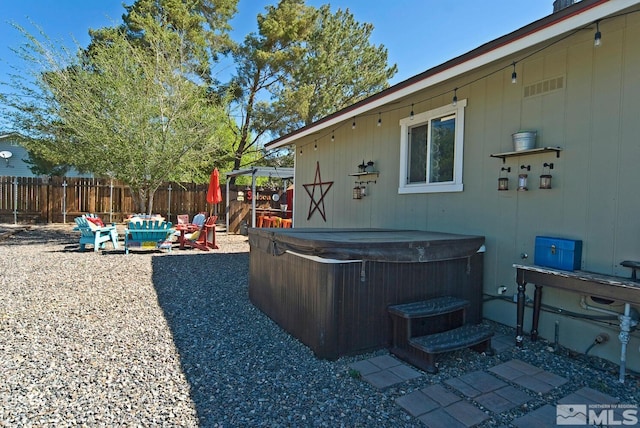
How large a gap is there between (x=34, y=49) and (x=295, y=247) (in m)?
9.89

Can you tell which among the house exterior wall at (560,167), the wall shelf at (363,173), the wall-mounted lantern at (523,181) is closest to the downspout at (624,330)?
the house exterior wall at (560,167)

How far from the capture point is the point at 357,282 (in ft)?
9.71

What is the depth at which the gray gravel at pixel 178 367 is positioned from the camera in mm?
2121

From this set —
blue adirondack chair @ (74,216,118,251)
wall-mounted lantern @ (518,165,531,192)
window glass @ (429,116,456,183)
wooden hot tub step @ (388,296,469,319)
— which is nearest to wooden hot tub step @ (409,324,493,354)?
wooden hot tub step @ (388,296,469,319)

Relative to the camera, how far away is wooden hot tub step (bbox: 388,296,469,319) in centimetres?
292

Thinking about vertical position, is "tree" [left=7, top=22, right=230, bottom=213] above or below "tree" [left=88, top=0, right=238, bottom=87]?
below

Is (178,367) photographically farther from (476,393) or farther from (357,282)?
(476,393)

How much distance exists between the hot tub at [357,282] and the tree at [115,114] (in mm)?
6760

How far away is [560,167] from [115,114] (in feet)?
30.5

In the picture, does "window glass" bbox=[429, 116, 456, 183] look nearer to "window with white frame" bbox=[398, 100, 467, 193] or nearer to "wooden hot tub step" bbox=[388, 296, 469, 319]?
"window with white frame" bbox=[398, 100, 467, 193]

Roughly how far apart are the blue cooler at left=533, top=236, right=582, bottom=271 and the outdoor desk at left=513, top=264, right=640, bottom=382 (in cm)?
11

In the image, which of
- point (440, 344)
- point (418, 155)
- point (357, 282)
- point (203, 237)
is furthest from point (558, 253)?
point (203, 237)

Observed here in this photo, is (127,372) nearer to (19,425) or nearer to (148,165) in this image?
(19,425)

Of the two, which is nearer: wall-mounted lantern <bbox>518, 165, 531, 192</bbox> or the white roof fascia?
the white roof fascia
